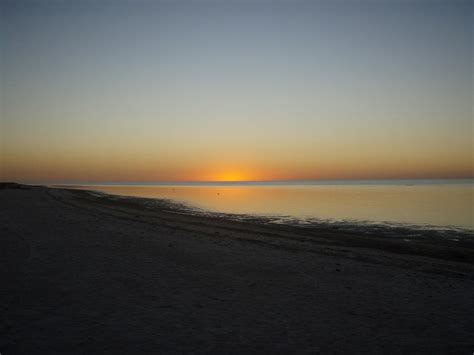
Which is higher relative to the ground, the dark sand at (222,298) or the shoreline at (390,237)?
the dark sand at (222,298)

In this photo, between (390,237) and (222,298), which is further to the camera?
(390,237)

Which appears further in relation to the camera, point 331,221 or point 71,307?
point 331,221

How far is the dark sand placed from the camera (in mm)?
6785

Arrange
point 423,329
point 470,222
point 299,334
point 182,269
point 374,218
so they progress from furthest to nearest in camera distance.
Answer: point 374,218, point 470,222, point 182,269, point 423,329, point 299,334

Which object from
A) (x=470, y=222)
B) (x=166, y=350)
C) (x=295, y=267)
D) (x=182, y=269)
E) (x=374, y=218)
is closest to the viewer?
(x=166, y=350)

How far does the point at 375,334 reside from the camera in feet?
24.3

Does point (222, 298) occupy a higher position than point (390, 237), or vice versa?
point (222, 298)

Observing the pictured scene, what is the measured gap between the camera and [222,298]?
30.5 ft

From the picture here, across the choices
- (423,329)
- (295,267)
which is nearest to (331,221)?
(295,267)

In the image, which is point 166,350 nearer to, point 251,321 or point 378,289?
point 251,321

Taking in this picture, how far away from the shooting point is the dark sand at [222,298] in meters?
6.79

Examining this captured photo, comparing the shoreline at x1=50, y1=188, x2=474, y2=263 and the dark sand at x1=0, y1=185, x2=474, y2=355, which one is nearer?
the dark sand at x1=0, y1=185, x2=474, y2=355

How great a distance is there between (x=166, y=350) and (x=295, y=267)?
7.81m

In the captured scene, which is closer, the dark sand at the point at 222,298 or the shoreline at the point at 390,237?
the dark sand at the point at 222,298
